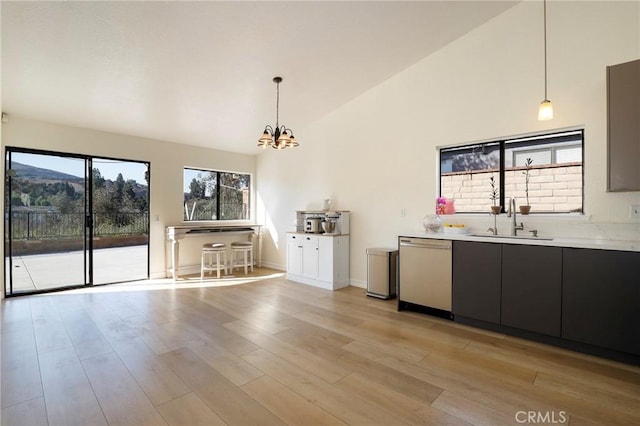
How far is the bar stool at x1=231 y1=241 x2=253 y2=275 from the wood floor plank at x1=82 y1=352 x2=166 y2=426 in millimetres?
3502

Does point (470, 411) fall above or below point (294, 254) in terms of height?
below

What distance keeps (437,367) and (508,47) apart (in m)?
3.66

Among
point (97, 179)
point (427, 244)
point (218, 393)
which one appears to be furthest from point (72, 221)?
point (427, 244)

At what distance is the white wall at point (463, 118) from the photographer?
3176mm

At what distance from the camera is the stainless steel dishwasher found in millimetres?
3648

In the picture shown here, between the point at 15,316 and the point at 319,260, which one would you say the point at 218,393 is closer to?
the point at 319,260

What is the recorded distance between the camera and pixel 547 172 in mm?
3623

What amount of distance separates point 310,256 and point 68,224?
3855 millimetres

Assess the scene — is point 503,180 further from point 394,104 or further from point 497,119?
point 394,104

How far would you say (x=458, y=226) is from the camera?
396cm

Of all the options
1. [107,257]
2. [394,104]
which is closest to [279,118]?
[394,104]

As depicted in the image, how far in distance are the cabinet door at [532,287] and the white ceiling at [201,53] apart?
9.24ft

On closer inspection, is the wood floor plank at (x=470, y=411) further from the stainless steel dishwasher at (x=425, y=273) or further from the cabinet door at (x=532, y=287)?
the stainless steel dishwasher at (x=425, y=273)

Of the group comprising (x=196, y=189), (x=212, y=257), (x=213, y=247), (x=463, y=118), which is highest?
(x=463, y=118)
